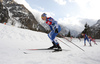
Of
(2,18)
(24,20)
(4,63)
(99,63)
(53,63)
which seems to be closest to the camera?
(4,63)

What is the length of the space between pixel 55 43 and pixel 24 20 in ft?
579

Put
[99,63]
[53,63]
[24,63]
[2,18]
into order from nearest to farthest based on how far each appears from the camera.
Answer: [24,63], [53,63], [99,63], [2,18]

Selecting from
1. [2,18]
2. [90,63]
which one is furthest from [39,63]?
[2,18]

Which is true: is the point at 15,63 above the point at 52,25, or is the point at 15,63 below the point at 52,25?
below

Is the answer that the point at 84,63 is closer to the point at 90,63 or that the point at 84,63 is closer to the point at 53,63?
the point at 90,63

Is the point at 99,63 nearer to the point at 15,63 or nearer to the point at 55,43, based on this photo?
the point at 15,63

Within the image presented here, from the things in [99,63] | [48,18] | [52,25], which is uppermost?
[48,18]

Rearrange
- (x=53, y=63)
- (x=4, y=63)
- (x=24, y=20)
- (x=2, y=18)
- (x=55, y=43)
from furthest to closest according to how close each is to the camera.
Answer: (x=24, y=20), (x=2, y=18), (x=55, y=43), (x=53, y=63), (x=4, y=63)

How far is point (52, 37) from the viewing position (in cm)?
406

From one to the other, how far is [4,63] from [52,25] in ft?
9.48

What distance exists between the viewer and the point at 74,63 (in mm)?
1834

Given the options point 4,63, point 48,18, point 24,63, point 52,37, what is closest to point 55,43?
point 52,37

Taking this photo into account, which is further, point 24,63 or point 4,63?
point 24,63

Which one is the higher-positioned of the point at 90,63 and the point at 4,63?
the point at 4,63
